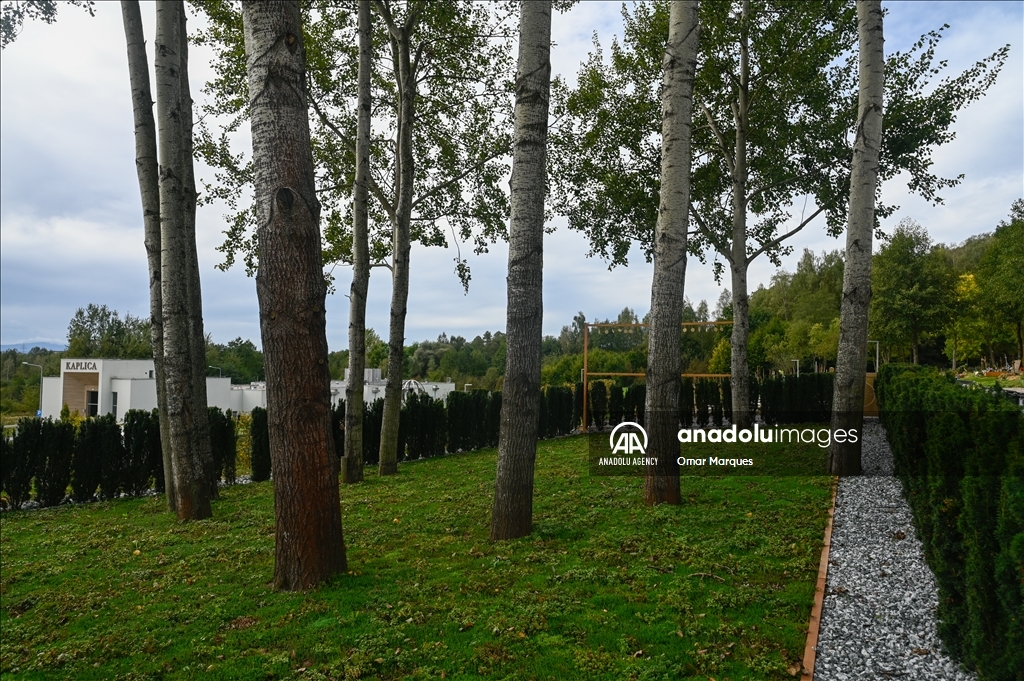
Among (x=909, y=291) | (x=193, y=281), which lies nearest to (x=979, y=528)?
(x=193, y=281)

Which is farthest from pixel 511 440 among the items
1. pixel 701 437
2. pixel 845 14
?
pixel 845 14

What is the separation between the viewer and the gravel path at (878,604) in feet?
9.62

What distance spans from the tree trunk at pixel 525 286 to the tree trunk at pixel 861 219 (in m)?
4.23

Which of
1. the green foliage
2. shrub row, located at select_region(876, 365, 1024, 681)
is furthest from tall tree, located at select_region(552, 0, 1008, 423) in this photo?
the green foliage

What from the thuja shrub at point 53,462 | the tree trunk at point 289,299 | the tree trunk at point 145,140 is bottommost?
the thuja shrub at point 53,462

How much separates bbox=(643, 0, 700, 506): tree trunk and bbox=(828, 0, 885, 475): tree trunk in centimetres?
254

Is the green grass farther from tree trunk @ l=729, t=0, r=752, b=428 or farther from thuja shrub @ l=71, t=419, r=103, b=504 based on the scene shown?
tree trunk @ l=729, t=0, r=752, b=428

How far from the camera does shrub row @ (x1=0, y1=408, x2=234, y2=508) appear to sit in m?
7.55

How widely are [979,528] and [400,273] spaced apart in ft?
25.3

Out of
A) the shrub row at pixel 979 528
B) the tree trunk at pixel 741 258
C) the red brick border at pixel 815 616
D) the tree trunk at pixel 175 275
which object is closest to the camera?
the shrub row at pixel 979 528

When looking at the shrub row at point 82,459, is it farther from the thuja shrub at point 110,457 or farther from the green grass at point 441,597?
the green grass at point 441,597

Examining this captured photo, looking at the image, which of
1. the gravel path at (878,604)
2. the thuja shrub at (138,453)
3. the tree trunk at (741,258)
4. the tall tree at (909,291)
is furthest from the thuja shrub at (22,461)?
the tall tree at (909,291)

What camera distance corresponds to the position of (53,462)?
7699mm

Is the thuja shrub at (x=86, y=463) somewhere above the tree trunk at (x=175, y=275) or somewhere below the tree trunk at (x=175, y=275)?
below
